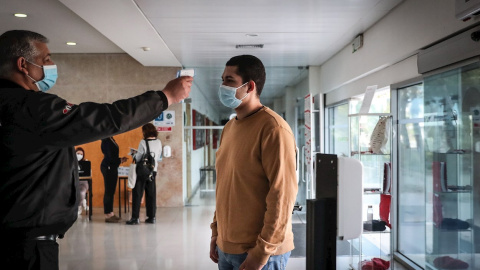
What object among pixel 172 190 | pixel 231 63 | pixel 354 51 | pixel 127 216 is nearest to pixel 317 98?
pixel 354 51

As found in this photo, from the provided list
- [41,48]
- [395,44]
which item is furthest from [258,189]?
[395,44]

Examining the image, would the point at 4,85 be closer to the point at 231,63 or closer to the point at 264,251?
the point at 231,63

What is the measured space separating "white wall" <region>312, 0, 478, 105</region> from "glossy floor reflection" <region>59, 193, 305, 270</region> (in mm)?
2686

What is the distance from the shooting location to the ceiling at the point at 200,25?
4910 millimetres

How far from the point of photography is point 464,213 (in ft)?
12.1

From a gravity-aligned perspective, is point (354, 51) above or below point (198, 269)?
above

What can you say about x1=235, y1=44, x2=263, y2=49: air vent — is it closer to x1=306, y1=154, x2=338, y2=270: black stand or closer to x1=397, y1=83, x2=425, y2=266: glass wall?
x1=397, y1=83, x2=425, y2=266: glass wall

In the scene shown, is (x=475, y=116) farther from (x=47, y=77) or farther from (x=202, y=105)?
(x=202, y=105)

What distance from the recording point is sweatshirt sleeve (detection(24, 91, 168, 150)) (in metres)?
1.45

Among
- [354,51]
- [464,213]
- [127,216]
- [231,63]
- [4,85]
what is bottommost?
[127,216]

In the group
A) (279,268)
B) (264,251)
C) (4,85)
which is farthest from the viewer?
(279,268)

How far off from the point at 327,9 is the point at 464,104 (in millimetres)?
2101

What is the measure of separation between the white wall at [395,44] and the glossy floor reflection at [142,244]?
8.81 feet

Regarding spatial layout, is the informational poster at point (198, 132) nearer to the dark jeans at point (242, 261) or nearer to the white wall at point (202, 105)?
the white wall at point (202, 105)
